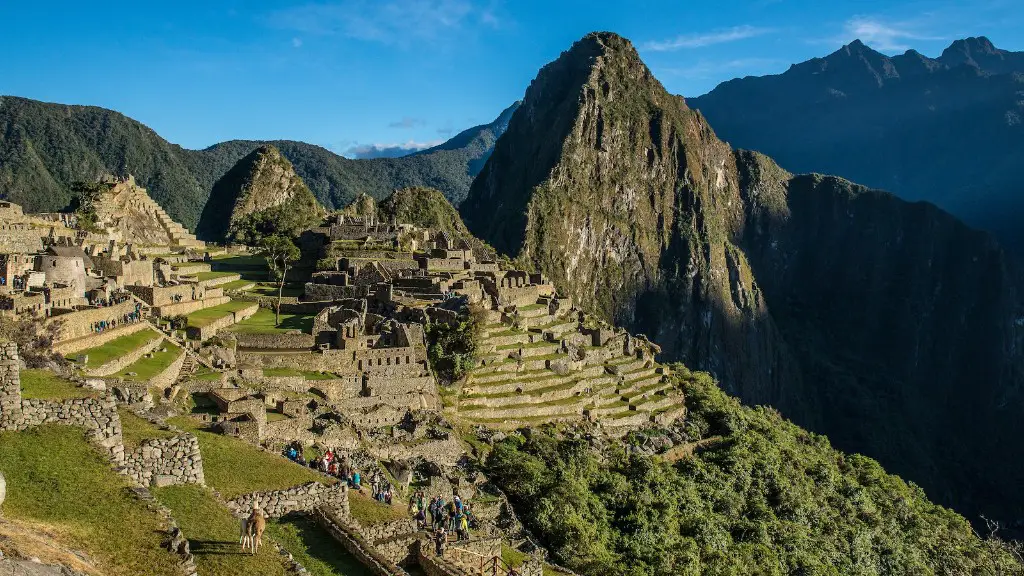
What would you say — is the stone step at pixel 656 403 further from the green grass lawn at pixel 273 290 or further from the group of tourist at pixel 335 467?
the group of tourist at pixel 335 467

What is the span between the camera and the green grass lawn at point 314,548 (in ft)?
43.3

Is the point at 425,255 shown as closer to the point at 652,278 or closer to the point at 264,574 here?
the point at 264,574

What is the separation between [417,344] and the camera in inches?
1522

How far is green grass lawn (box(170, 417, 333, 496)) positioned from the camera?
15.1 m

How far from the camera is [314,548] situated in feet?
45.0

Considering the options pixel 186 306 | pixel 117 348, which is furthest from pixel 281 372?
pixel 186 306

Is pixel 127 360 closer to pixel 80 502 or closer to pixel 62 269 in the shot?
pixel 62 269

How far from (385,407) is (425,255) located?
28.7 metres

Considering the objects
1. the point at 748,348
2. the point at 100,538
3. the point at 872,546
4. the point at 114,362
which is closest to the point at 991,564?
the point at 872,546

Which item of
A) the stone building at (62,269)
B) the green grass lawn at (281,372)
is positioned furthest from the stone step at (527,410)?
the stone building at (62,269)

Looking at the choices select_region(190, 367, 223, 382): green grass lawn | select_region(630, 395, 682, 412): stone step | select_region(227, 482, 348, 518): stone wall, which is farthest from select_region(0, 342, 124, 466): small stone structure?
select_region(630, 395, 682, 412): stone step

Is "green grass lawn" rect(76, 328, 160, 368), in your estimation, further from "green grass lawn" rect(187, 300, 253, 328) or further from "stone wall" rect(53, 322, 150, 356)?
"green grass lawn" rect(187, 300, 253, 328)

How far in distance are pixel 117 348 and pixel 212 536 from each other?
17831 millimetres

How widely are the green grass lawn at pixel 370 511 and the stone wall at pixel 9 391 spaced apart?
599 centimetres
